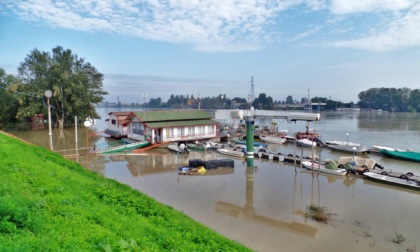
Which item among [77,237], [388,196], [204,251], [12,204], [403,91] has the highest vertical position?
[403,91]

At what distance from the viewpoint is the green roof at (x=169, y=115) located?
3253 centimetres

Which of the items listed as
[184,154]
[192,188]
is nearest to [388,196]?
[192,188]

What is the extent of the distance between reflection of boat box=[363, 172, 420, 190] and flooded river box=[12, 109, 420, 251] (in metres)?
0.50

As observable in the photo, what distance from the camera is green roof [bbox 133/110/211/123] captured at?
3253cm

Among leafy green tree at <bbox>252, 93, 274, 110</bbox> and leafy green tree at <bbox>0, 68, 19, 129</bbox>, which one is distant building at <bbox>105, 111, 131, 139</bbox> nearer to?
leafy green tree at <bbox>0, 68, 19, 129</bbox>

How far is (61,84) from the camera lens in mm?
41094

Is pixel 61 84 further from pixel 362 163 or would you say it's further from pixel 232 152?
pixel 362 163

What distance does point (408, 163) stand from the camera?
1056 inches

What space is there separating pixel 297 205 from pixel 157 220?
9.70m

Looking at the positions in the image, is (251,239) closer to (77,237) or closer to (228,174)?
(77,237)

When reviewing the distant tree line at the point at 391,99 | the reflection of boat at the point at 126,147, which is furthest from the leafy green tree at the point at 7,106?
the distant tree line at the point at 391,99

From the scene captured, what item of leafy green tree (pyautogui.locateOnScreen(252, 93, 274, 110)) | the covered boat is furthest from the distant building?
leafy green tree (pyautogui.locateOnScreen(252, 93, 274, 110))

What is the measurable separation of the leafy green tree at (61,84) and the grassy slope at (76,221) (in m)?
35.2

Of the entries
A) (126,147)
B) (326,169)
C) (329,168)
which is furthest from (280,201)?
(126,147)
